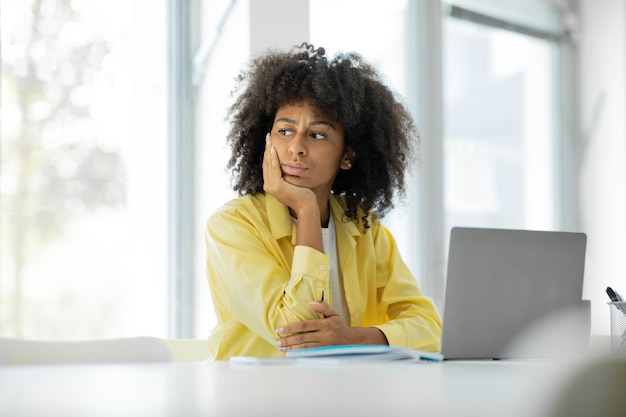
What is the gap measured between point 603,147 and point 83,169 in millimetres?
3115

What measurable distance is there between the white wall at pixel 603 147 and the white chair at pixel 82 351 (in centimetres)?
355

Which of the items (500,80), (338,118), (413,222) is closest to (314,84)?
(338,118)

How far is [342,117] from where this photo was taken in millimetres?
2416

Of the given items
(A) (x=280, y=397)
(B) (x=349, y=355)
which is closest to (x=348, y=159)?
(B) (x=349, y=355)

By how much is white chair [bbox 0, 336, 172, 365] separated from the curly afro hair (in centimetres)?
86

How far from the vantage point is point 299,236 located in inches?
83.7

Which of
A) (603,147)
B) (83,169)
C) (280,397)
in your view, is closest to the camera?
(280,397)

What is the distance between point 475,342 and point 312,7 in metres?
2.34

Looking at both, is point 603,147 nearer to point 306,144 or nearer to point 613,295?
point 306,144

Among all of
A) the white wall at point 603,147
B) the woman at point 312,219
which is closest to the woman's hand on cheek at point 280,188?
the woman at point 312,219

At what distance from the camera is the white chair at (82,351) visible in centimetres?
164

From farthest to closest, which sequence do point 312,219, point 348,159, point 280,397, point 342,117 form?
1. point 348,159
2. point 342,117
3. point 312,219
4. point 280,397

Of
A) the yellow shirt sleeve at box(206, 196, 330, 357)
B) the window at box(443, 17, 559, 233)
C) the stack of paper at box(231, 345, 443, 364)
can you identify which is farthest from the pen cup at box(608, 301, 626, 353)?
the window at box(443, 17, 559, 233)

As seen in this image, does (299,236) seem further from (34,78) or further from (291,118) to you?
(34,78)
